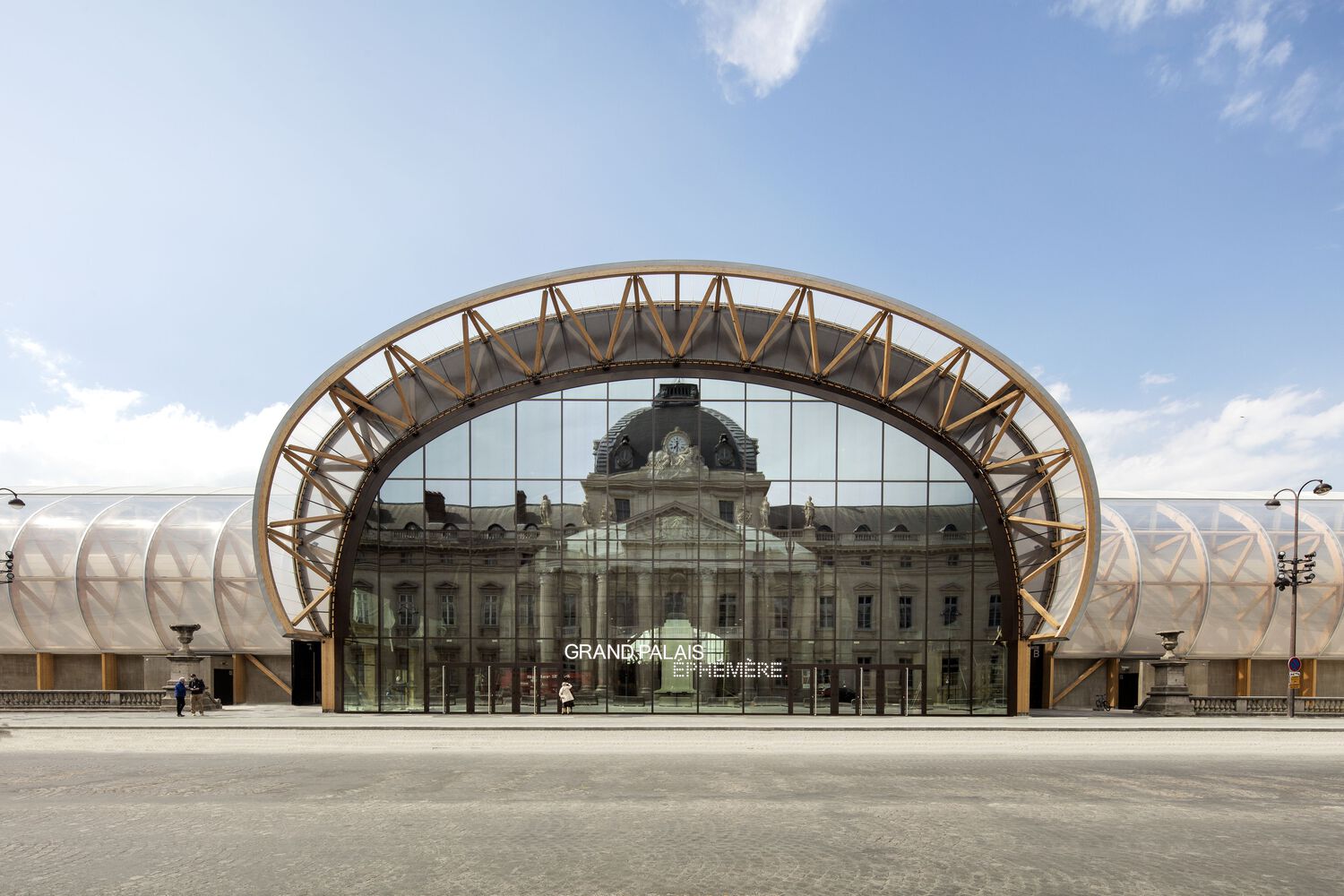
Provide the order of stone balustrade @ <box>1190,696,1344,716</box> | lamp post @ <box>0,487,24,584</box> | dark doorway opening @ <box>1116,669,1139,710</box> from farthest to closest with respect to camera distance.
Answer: dark doorway opening @ <box>1116,669,1139,710</box>, stone balustrade @ <box>1190,696,1344,716</box>, lamp post @ <box>0,487,24,584</box>

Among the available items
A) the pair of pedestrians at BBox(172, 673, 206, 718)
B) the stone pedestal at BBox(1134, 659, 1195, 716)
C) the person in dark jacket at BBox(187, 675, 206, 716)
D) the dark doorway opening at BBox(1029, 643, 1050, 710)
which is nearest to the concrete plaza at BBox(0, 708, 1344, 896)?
the pair of pedestrians at BBox(172, 673, 206, 718)

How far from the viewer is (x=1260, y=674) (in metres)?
36.9

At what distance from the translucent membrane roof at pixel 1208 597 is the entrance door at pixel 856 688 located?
9.71 meters

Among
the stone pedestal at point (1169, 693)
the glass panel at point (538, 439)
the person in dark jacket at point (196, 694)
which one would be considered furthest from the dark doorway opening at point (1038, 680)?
the person in dark jacket at point (196, 694)

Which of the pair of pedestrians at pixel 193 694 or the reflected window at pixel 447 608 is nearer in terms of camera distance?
the pair of pedestrians at pixel 193 694

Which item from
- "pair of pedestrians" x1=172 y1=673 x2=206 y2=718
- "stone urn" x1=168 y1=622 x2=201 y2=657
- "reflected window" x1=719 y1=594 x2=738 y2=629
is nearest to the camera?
"pair of pedestrians" x1=172 y1=673 x2=206 y2=718

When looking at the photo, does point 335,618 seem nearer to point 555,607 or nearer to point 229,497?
point 555,607

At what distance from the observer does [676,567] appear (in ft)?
99.5

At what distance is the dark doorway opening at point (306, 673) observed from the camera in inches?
1319

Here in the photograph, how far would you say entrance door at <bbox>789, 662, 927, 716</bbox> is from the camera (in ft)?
97.7

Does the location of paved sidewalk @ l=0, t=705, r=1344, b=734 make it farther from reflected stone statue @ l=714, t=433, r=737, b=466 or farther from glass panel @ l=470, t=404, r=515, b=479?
reflected stone statue @ l=714, t=433, r=737, b=466

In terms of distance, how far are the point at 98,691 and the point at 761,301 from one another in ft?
89.8

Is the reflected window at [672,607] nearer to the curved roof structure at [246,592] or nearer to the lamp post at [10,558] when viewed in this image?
the curved roof structure at [246,592]

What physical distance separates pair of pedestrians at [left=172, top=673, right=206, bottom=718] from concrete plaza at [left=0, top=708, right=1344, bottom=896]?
18.8 ft
